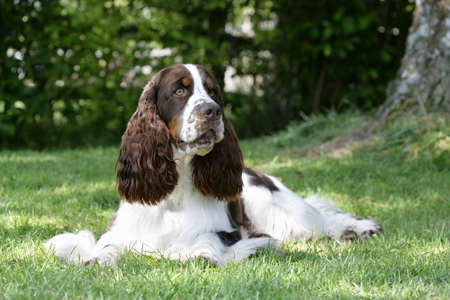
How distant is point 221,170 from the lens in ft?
9.77

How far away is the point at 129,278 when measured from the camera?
7.45ft

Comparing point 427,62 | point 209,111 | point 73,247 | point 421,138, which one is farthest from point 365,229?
point 427,62

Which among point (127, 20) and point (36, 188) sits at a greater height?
point (127, 20)

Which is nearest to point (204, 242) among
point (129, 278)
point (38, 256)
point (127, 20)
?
point (129, 278)

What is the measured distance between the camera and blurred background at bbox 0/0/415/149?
305 inches

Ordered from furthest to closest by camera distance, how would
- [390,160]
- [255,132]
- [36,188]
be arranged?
[255,132]
[390,160]
[36,188]

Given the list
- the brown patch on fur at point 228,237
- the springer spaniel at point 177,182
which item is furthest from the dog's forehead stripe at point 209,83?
the brown patch on fur at point 228,237

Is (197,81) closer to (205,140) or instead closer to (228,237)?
(205,140)

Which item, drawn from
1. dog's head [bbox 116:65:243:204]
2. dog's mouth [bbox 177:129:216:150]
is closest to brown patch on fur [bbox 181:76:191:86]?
dog's head [bbox 116:65:243:204]

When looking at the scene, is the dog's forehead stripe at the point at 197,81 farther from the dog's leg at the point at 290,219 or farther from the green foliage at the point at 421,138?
the green foliage at the point at 421,138

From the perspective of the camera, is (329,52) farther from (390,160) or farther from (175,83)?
(175,83)

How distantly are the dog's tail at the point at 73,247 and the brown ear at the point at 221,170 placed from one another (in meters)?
0.74

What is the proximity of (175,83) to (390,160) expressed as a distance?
349cm

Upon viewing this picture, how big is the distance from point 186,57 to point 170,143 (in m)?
5.80
